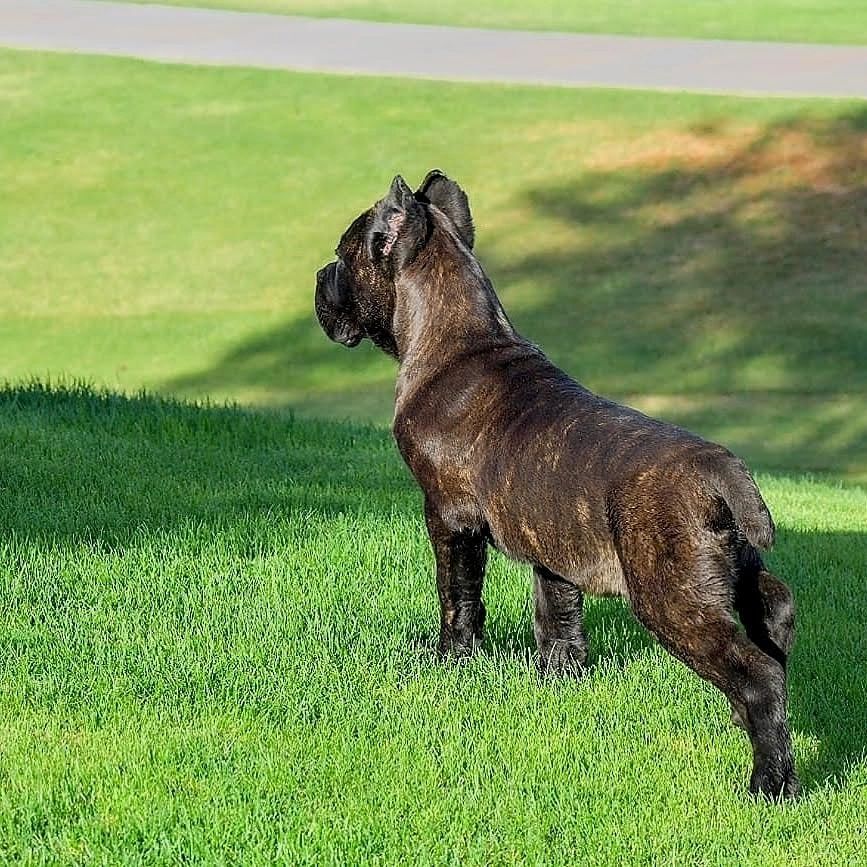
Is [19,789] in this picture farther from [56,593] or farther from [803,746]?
[803,746]

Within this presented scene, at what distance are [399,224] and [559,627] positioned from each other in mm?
1594

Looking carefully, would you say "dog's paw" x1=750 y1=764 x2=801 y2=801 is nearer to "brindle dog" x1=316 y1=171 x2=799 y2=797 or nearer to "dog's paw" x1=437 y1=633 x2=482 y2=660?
"brindle dog" x1=316 y1=171 x2=799 y2=797

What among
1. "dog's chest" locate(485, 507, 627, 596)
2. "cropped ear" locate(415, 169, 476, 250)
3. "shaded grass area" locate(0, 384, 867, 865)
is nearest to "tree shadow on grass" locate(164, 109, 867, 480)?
"shaded grass area" locate(0, 384, 867, 865)

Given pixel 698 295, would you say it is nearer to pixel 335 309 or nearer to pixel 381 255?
pixel 335 309

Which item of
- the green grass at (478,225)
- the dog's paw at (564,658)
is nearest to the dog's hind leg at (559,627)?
the dog's paw at (564,658)

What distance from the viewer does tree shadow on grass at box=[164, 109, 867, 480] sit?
15352 mm

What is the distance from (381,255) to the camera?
614 cm

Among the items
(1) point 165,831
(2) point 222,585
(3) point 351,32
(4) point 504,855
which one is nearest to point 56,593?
(2) point 222,585

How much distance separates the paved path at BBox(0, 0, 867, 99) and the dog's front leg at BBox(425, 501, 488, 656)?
19.7m

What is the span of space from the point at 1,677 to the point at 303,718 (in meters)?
1.19

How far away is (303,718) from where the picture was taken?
589cm

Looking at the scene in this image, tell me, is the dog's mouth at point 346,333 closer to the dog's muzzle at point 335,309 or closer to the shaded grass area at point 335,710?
the dog's muzzle at point 335,309

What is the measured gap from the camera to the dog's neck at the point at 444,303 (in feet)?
19.9

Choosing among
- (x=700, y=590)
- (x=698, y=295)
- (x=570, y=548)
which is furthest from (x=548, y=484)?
(x=698, y=295)
